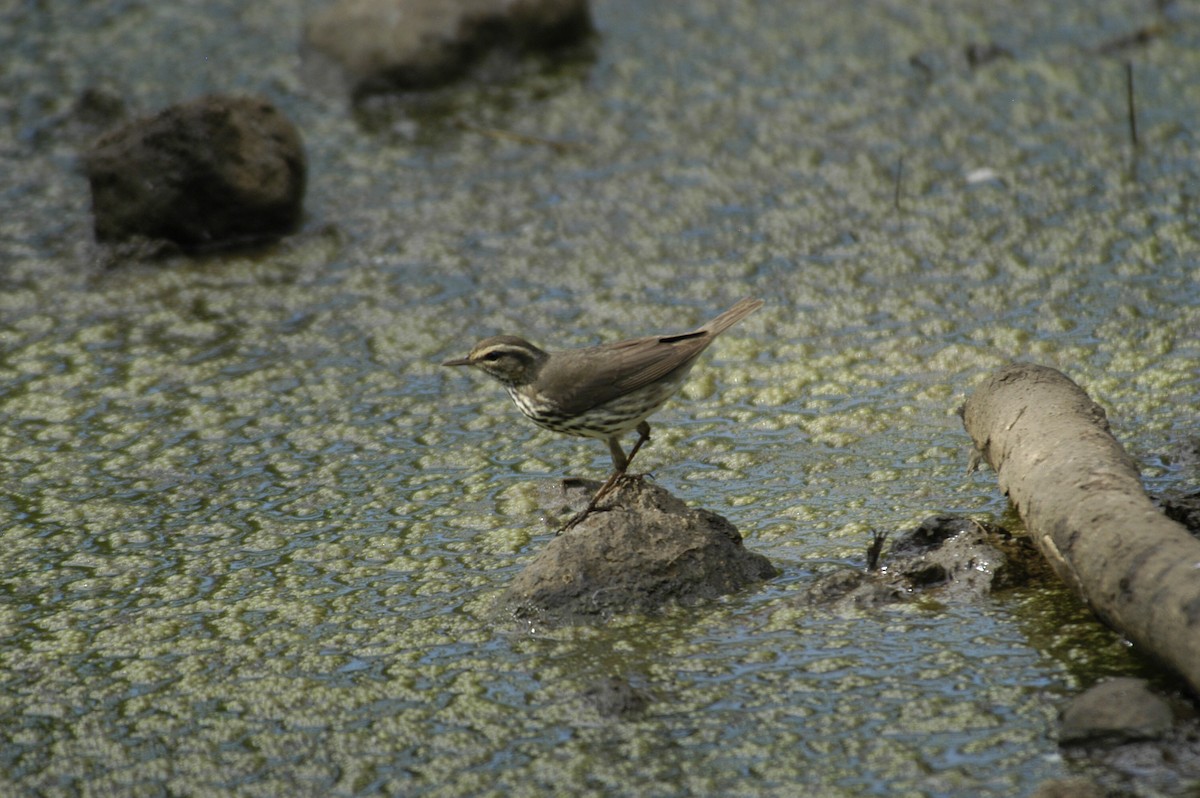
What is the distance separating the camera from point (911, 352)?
6129 mm

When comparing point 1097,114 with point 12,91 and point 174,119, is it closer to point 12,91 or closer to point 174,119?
point 174,119

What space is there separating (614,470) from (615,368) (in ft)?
1.69

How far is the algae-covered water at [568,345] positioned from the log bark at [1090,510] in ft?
0.76

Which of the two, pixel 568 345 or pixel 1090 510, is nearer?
pixel 1090 510

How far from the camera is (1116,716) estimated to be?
3502mm

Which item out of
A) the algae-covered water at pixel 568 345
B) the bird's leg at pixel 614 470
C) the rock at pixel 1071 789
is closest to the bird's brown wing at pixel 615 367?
the bird's leg at pixel 614 470

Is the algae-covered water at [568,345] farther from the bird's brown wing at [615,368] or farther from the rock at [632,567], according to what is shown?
the bird's brown wing at [615,368]

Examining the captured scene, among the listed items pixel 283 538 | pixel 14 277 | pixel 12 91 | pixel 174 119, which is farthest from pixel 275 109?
pixel 283 538

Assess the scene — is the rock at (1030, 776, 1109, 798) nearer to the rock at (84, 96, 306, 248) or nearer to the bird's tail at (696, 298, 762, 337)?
the bird's tail at (696, 298, 762, 337)

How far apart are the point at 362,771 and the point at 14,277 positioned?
4453 mm

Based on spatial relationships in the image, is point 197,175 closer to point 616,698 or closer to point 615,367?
point 615,367

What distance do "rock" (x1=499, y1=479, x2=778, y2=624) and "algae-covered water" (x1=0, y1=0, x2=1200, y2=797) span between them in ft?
0.33

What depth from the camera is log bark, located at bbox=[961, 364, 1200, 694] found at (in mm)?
3684

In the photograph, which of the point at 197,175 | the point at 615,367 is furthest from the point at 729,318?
the point at 197,175
